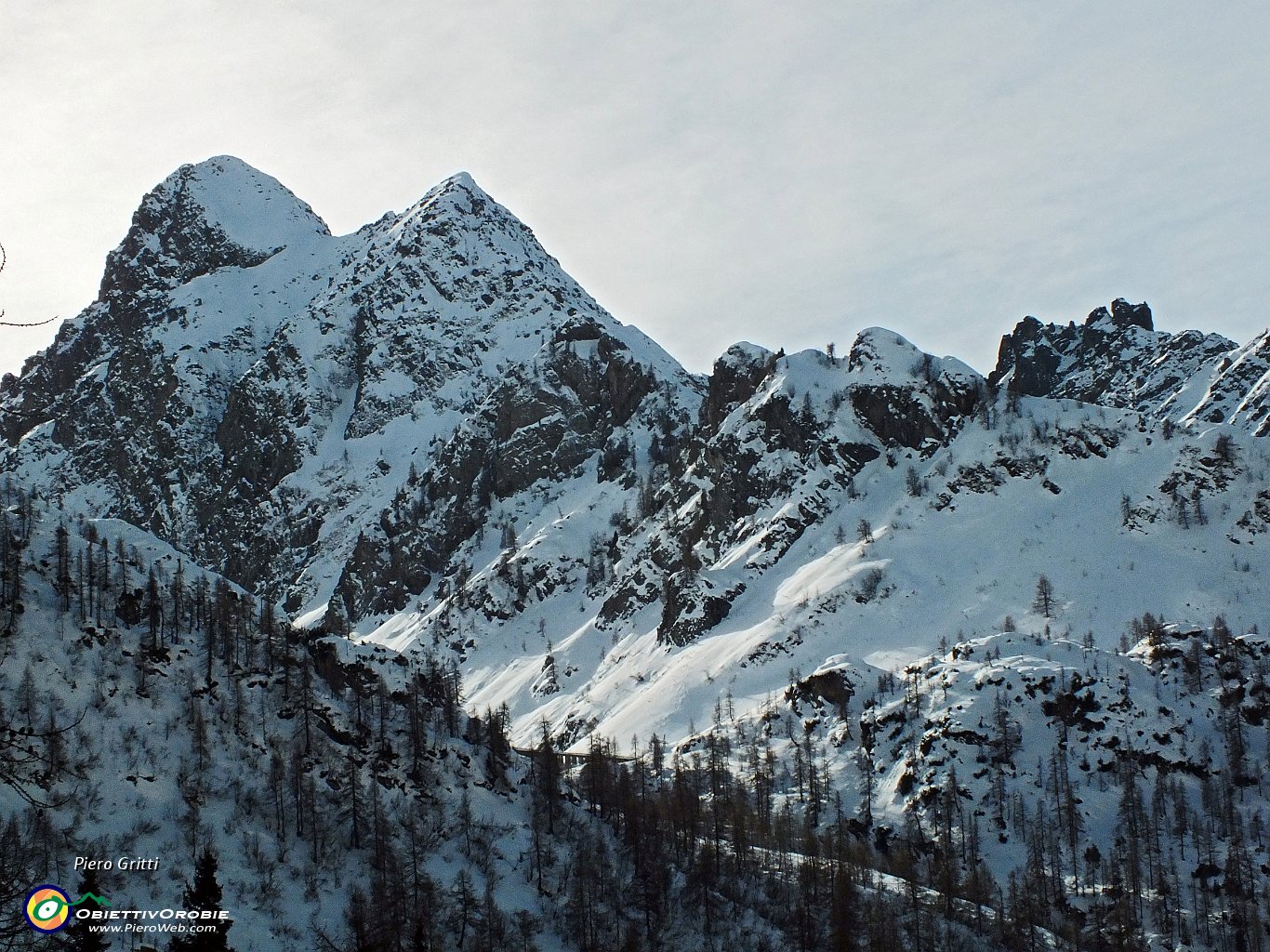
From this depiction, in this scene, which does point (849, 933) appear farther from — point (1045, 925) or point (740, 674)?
point (740, 674)

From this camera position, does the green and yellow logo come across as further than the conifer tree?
No

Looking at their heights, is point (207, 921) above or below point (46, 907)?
below

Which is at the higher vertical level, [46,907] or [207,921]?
[46,907]

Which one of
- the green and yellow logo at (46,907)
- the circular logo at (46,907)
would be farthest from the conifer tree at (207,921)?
the circular logo at (46,907)

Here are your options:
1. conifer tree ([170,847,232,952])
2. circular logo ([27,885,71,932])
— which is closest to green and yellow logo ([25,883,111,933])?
circular logo ([27,885,71,932])

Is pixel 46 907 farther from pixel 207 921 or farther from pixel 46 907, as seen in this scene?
pixel 207 921

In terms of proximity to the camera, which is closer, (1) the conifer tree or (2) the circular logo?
(2) the circular logo

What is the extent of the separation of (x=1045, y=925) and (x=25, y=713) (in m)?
86.3

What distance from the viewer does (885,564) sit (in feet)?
652

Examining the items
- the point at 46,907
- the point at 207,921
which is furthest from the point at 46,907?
the point at 207,921

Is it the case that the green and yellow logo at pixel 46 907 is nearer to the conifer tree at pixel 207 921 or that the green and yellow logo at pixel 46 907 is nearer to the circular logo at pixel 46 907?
the circular logo at pixel 46 907

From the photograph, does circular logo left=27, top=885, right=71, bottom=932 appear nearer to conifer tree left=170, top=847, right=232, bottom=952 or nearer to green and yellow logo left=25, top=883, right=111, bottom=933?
green and yellow logo left=25, top=883, right=111, bottom=933

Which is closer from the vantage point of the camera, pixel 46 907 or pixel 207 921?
pixel 46 907

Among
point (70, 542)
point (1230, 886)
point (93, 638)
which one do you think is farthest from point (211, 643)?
point (1230, 886)
